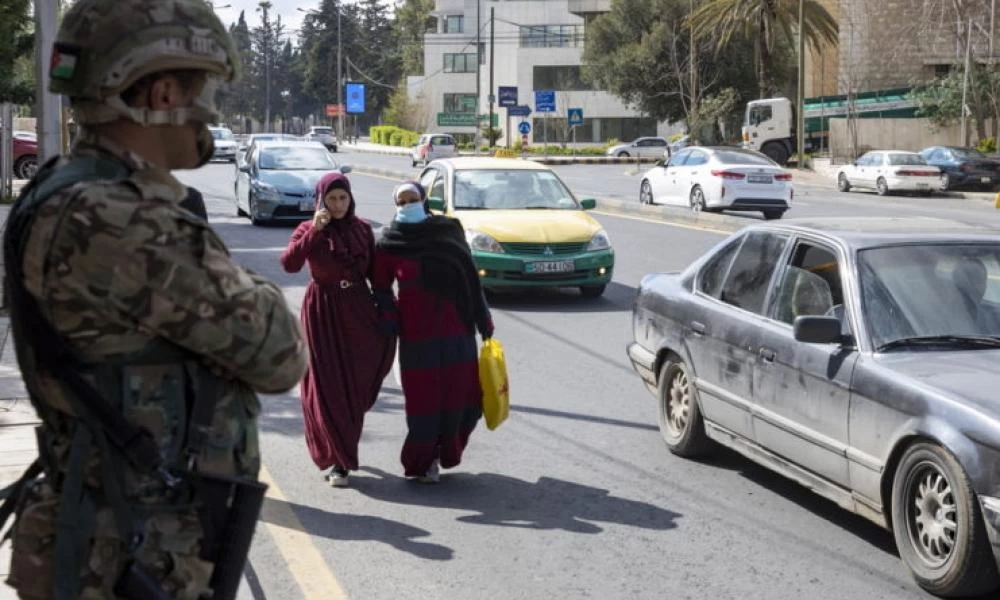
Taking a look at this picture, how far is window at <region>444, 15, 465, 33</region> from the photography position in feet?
367

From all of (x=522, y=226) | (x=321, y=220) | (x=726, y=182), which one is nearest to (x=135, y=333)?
(x=321, y=220)

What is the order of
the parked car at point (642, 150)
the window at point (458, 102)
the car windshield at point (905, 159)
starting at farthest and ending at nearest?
the window at point (458, 102)
the parked car at point (642, 150)
the car windshield at point (905, 159)

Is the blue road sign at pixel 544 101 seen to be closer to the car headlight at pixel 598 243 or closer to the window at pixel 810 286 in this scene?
the car headlight at pixel 598 243

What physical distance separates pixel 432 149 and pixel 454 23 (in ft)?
172

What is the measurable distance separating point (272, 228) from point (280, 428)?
16.5 m

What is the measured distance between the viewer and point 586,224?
1562cm

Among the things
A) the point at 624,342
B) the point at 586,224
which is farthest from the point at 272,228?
the point at 624,342

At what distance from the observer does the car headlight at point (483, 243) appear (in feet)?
→ 49.2

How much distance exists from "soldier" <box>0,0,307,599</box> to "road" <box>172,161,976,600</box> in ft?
8.11

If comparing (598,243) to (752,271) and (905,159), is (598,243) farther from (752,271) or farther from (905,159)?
(905,159)

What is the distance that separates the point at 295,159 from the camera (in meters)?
26.4

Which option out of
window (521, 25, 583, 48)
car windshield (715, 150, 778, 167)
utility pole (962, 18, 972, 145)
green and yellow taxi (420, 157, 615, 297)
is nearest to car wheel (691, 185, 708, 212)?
car windshield (715, 150, 778, 167)

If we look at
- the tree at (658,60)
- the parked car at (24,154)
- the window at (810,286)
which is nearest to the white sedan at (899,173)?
the parked car at (24,154)

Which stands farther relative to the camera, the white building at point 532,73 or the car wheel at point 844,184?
the white building at point 532,73
